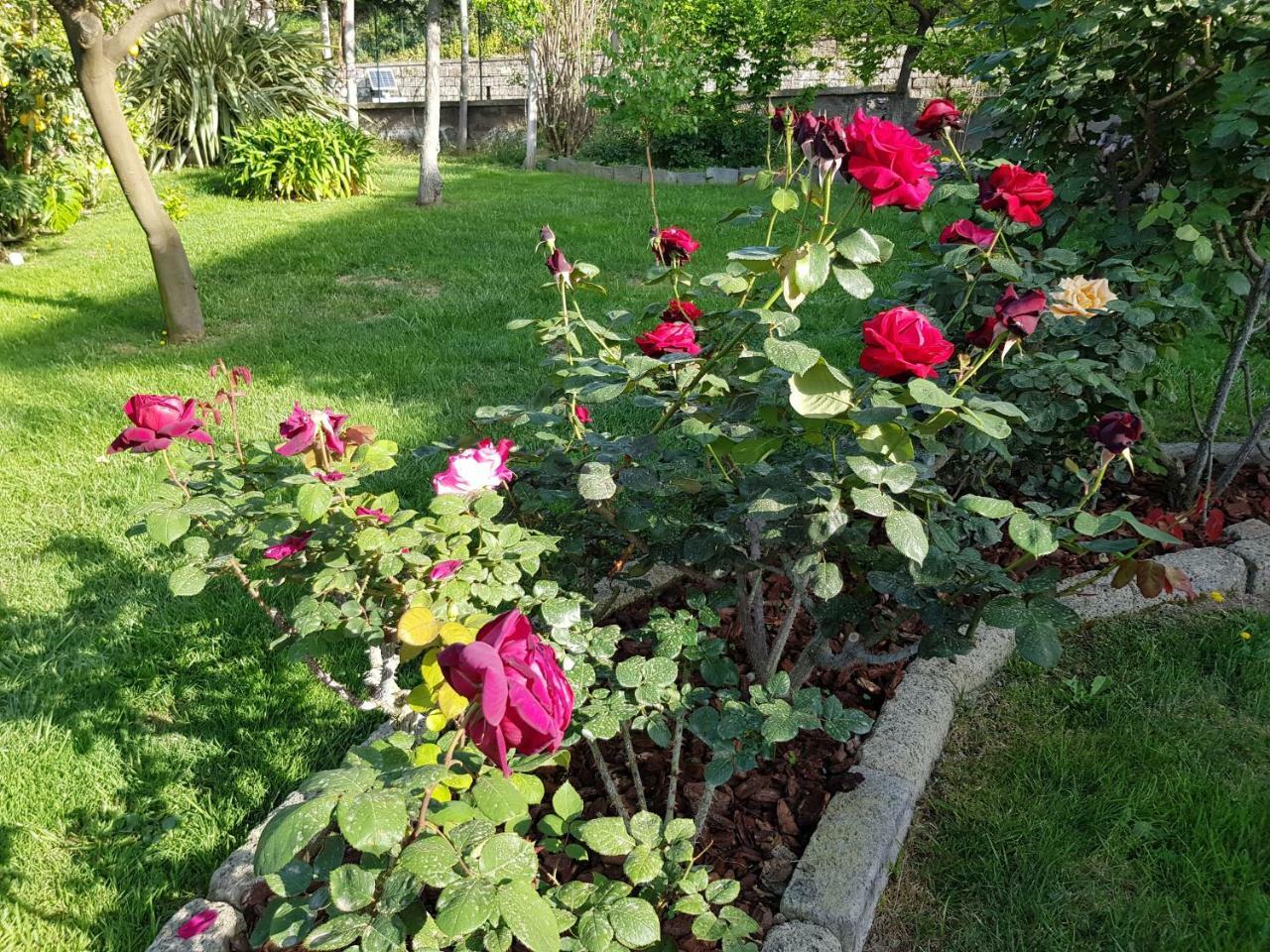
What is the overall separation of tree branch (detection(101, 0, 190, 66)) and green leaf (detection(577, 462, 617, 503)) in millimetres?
3899

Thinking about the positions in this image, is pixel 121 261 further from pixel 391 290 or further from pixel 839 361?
pixel 839 361

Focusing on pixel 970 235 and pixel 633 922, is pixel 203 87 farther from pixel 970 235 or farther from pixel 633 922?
pixel 633 922

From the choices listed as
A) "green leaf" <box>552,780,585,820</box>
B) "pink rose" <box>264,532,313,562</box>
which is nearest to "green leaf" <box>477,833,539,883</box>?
"green leaf" <box>552,780,585,820</box>

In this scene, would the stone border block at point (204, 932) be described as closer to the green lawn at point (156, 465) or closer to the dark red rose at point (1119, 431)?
the green lawn at point (156, 465)

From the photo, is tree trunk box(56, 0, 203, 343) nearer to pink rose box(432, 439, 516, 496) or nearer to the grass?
pink rose box(432, 439, 516, 496)

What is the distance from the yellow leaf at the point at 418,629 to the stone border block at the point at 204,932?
74 centimetres

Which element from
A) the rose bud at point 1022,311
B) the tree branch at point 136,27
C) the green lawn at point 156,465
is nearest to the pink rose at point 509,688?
the rose bud at point 1022,311

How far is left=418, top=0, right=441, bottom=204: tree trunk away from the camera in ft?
22.2

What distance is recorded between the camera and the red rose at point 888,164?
1.11 m

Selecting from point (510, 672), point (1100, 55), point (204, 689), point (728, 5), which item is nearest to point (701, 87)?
point (728, 5)

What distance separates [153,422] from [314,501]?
0.31 metres

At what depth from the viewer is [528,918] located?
2.59ft


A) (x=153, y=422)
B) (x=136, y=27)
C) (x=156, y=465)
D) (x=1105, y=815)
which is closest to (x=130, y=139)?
(x=136, y=27)

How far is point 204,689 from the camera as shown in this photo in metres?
2.00
